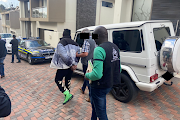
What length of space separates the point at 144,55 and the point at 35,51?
23.0 ft

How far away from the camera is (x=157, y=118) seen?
330 centimetres

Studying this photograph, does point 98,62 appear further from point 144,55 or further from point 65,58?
point 144,55

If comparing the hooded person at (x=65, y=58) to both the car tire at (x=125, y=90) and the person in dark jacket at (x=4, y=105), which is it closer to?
the car tire at (x=125, y=90)

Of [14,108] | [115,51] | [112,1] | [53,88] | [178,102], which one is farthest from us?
[112,1]

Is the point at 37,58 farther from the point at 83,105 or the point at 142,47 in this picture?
the point at 142,47

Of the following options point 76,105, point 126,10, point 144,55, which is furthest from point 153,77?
point 126,10

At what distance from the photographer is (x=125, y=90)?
3992 mm

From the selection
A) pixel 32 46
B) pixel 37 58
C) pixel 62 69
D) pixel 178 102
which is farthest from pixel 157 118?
pixel 32 46

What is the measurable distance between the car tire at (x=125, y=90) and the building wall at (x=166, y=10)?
458 centimetres

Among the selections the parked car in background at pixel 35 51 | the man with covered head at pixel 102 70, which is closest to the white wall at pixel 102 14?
the parked car in background at pixel 35 51

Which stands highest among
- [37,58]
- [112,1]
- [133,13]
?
[112,1]

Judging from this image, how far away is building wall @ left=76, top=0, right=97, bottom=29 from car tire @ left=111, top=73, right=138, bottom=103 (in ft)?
37.2

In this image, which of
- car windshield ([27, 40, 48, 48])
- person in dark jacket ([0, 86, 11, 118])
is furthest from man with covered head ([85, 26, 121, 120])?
car windshield ([27, 40, 48, 48])

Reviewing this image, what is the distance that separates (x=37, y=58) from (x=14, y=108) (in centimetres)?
524
